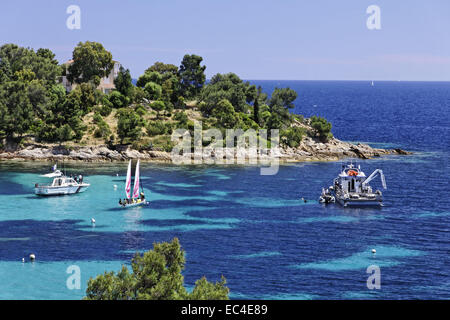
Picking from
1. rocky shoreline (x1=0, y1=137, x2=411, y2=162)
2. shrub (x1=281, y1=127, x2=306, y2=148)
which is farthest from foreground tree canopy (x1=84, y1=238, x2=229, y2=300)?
shrub (x1=281, y1=127, x2=306, y2=148)

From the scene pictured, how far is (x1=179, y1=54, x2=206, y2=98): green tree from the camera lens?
6059 inches

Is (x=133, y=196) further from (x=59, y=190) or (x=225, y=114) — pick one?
(x=225, y=114)

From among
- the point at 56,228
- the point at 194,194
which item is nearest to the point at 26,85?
the point at 194,194

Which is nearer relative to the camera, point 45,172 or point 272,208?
point 272,208

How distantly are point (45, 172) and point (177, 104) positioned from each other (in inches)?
2038

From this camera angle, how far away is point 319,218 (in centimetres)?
7644

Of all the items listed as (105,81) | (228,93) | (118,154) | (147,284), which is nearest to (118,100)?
(105,81)

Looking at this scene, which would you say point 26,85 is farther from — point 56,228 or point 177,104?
point 56,228

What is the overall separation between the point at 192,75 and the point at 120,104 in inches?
1015

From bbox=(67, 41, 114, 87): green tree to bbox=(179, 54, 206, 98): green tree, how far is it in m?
20.9

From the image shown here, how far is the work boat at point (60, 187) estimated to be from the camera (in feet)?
288

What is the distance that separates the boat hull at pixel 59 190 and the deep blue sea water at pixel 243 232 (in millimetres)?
1670

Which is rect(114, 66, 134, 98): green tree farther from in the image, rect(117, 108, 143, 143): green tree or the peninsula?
rect(117, 108, 143, 143): green tree
